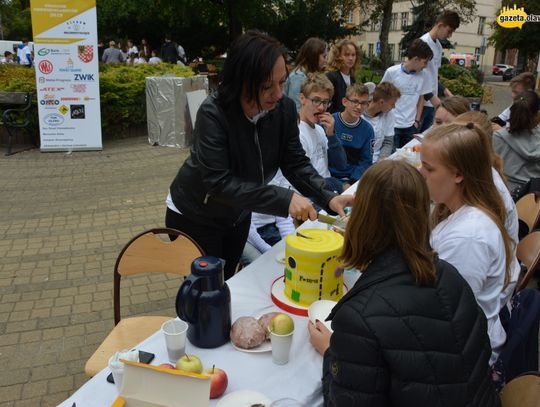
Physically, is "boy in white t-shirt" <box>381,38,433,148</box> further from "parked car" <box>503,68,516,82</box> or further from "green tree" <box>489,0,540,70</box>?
"parked car" <box>503,68,516,82</box>

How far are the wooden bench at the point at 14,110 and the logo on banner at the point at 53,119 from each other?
0.36 metres

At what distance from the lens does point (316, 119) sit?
350 cm

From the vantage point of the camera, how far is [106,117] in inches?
334

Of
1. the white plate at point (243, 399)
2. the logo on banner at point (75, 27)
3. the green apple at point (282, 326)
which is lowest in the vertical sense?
the white plate at point (243, 399)

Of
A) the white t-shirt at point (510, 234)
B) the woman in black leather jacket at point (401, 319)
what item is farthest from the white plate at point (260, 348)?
the white t-shirt at point (510, 234)

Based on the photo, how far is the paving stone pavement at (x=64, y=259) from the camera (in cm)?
289

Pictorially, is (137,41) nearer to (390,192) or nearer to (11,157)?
(11,157)

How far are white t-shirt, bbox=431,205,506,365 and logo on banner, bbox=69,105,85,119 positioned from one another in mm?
6969

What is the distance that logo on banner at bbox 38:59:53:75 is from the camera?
714 cm

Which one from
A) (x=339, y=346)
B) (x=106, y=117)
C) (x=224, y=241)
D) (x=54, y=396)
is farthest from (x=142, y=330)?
(x=106, y=117)

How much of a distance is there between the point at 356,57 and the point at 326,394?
4.29 m

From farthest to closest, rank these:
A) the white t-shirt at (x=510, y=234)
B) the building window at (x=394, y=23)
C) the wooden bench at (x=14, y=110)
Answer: the building window at (x=394, y=23), the wooden bench at (x=14, y=110), the white t-shirt at (x=510, y=234)

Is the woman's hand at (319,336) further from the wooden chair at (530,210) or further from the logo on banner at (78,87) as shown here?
the logo on banner at (78,87)

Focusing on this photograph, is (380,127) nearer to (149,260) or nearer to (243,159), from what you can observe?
(243,159)
